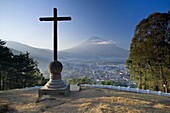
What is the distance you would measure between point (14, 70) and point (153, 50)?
45.0 ft

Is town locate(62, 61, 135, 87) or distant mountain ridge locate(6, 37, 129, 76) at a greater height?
distant mountain ridge locate(6, 37, 129, 76)

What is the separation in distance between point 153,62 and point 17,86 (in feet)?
45.1

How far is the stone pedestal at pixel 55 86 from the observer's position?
28.2 feet

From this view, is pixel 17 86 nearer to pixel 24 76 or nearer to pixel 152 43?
pixel 24 76

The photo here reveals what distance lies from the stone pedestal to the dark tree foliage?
662 cm

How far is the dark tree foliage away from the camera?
11195 millimetres

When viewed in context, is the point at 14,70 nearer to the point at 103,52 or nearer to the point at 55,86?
the point at 55,86

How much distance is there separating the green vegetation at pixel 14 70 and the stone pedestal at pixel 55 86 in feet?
26.7

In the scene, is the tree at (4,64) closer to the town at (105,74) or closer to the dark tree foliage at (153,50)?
the town at (105,74)

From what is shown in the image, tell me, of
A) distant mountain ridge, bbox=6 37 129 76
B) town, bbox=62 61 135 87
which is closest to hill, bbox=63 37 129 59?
distant mountain ridge, bbox=6 37 129 76

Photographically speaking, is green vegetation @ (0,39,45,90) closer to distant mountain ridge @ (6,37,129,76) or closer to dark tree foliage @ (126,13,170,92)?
dark tree foliage @ (126,13,170,92)

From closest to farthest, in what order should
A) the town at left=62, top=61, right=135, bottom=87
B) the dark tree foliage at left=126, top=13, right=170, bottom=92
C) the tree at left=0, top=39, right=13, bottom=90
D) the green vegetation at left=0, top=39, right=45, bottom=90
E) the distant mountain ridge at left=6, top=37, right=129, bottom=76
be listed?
the dark tree foliage at left=126, top=13, right=170, bottom=92, the tree at left=0, top=39, right=13, bottom=90, the green vegetation at left=0, top=39, right=45, bottom=90, the town at left=62, top=61, right=135, bottom=87, the distant mountain ridge at left=6, top=37, right=129, bottom=76

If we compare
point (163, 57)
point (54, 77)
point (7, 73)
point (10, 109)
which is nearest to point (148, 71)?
point (163, 57)

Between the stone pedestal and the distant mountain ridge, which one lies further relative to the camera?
the distant mountain ridge
